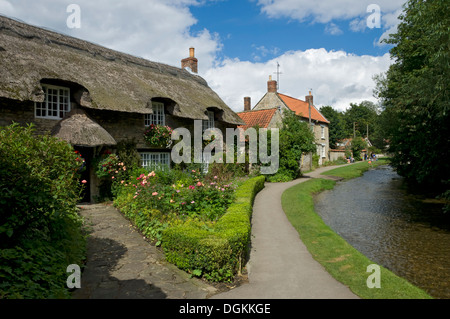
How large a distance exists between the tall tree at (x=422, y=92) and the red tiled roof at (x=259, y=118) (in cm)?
939

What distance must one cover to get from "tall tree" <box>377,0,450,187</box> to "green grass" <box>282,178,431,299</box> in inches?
244

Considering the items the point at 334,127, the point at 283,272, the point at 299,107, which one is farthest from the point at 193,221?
the point at 334,127

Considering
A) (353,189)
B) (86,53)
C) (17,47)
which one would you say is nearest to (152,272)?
(17,47)

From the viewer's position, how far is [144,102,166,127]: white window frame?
1497 centimetres

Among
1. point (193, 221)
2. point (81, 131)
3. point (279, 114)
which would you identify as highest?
point (279, 114)

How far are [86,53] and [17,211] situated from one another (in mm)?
12844

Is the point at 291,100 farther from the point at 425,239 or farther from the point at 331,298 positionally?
the point at 331,298

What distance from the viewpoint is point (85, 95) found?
462 inches

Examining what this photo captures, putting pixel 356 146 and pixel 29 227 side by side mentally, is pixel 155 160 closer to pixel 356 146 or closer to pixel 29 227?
pixel 29 227

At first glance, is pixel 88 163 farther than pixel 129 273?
Yes

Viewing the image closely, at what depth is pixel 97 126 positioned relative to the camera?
38.3ft

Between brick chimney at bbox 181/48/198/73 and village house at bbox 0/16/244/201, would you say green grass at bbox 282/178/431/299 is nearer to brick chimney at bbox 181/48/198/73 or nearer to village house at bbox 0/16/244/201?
village house at bbox 0/16/244/201

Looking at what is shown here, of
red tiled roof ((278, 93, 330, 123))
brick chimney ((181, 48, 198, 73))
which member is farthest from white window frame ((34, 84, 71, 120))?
red tiled roof ((278, 93, 330, 123))

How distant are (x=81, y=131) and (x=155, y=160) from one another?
4.60 metres
